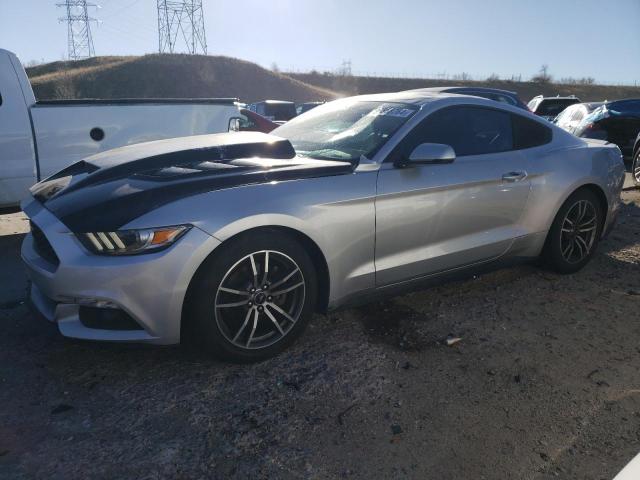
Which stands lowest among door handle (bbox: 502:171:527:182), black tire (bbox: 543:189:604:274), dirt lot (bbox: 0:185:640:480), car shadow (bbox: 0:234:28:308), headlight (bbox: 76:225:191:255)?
dirt lot (bbox: 0:185:640:480)

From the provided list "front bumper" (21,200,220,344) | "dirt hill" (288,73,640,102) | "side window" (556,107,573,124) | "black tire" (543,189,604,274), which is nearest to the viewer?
"front bumper" (21,200,220,344)

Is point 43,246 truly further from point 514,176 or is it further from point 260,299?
point 514,176

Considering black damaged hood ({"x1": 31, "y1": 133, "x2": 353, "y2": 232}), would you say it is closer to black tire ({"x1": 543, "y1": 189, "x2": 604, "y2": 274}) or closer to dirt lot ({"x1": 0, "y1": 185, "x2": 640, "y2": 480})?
dirt lot ({"x1": 0, "y1": 185, "x2": 640, "y2": 480})

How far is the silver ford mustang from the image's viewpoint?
2.52 metres

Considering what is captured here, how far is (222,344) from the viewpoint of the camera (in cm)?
273

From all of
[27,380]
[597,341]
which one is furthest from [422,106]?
[27,380]

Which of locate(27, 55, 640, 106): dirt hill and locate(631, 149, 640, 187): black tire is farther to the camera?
locate(27, 55, 640, 106): dirt hill

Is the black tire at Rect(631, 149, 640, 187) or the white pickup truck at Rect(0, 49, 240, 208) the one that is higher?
the white pickup truck at Rect(0, 49, 240, 208)

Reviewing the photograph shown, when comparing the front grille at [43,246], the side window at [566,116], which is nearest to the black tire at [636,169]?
the side window at [566,116]

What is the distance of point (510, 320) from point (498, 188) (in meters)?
0.94

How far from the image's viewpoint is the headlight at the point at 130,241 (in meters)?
2.48

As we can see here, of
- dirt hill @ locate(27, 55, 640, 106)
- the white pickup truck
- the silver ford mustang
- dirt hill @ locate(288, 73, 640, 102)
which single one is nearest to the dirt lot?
the silver ford mustang

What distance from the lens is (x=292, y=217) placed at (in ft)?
9.09

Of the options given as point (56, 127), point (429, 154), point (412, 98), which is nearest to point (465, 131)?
point (412, 98)
